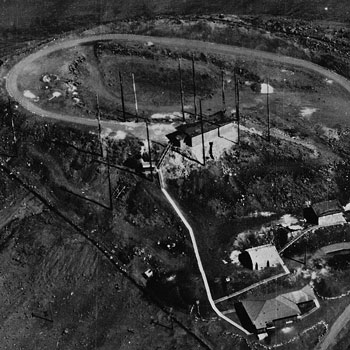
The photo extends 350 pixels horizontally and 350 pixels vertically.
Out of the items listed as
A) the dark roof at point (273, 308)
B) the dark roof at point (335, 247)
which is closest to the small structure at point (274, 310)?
the dark roof at point (273, 308)

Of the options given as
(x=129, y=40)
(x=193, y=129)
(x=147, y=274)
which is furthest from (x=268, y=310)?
(x=129, y=40)

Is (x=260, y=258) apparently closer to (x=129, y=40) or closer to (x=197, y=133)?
(x=197, y=133)

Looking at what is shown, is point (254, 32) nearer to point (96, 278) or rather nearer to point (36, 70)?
point (36, 70)

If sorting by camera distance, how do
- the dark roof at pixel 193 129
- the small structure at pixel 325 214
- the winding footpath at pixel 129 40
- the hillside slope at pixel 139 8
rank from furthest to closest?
the hillside slope at pixel 139 8
the winding footpath at pixel 129 40
the dark roof at pixel 193 129
the small structure at pixel 325 214

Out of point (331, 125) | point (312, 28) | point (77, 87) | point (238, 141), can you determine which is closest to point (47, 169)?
point (77, 87)

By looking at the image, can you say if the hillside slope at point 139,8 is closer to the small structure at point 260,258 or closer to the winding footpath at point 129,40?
the winding footpath at point 129,40

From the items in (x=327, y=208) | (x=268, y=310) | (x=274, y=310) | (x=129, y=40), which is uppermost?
(x=129, y=40)

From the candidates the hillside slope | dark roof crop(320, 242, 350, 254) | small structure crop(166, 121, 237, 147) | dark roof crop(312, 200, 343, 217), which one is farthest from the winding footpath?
the hillside slope

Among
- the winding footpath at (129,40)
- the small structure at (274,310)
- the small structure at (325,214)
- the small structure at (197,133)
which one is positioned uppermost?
the winding footpath at (129,40)
